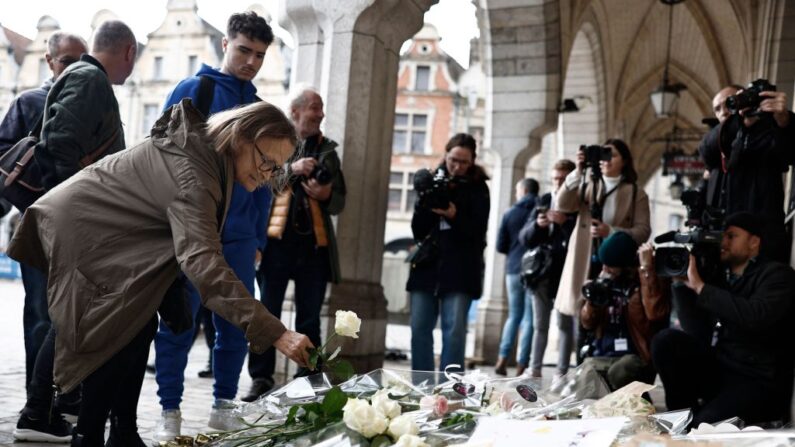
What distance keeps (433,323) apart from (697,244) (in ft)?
6.02

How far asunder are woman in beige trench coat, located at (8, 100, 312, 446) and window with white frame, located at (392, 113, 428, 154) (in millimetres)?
35506

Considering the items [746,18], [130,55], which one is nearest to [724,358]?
[130,55]

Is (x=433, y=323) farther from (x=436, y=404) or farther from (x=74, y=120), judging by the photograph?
(x=436, y=404)

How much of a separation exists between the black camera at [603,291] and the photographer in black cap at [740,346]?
924 millimetres

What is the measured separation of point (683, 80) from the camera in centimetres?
1927

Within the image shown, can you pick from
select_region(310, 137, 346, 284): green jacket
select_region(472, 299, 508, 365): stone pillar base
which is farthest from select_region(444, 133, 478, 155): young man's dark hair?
select_region(472, 299, 508, 365): stone pillar base

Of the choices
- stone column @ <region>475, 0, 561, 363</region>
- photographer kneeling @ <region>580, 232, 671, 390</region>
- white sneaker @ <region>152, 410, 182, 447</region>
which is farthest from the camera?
stone column @ <region>475, 0, 561, 363</region>

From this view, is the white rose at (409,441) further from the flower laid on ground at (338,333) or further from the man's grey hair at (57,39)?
the man's grey hair at (57,39)

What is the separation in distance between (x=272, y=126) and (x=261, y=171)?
0.16 meters

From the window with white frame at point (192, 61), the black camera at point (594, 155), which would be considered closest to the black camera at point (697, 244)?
the black camera at point (594, 155)

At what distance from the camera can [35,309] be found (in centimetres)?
377

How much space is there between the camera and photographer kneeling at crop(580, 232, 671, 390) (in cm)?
509

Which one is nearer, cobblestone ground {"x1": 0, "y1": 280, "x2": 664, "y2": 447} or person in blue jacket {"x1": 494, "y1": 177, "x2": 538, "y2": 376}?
cobblestone ground {"x1": 0, "y1": 280, "x2": 664, "y2": 447}

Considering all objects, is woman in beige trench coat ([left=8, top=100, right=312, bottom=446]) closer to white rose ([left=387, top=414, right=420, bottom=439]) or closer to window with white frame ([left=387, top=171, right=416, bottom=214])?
white rose ([left=387, top=414, right=420, bottom=439])
